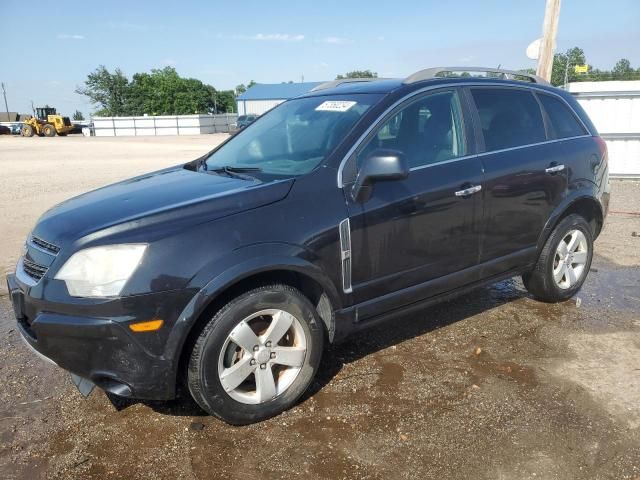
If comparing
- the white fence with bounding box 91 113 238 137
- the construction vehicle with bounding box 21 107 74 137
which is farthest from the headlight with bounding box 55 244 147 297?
the construction vehicle with bounding box 21 107 74 137

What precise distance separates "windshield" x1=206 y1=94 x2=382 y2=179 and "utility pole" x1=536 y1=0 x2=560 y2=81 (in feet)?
24.0

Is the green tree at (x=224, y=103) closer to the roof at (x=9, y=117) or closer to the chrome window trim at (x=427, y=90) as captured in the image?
the roof at (x=9, y=117)

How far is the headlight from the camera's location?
2.55 m

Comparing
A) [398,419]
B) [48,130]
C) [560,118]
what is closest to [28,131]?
[48,130]

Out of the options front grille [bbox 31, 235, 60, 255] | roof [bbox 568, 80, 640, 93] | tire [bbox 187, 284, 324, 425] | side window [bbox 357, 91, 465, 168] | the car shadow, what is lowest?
the car shadow

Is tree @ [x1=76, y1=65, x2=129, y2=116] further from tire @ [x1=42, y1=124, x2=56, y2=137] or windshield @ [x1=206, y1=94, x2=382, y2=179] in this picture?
windshield @ [x1=206, y1=94, x2=382, y2=179]

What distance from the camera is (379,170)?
307 centimetres

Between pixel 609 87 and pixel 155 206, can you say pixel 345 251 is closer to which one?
pixel 155 206

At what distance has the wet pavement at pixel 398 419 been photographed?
8.75 feet

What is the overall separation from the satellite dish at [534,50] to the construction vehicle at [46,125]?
160 ft

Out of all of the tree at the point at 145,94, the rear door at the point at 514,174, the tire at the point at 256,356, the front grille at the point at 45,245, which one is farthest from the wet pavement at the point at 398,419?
the tree at the point at 145,94

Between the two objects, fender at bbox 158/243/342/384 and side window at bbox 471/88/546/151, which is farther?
side window at bbox 471/88/546/151

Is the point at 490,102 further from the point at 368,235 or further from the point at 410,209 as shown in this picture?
the point at 368,235

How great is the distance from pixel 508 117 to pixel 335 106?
1436 mm
